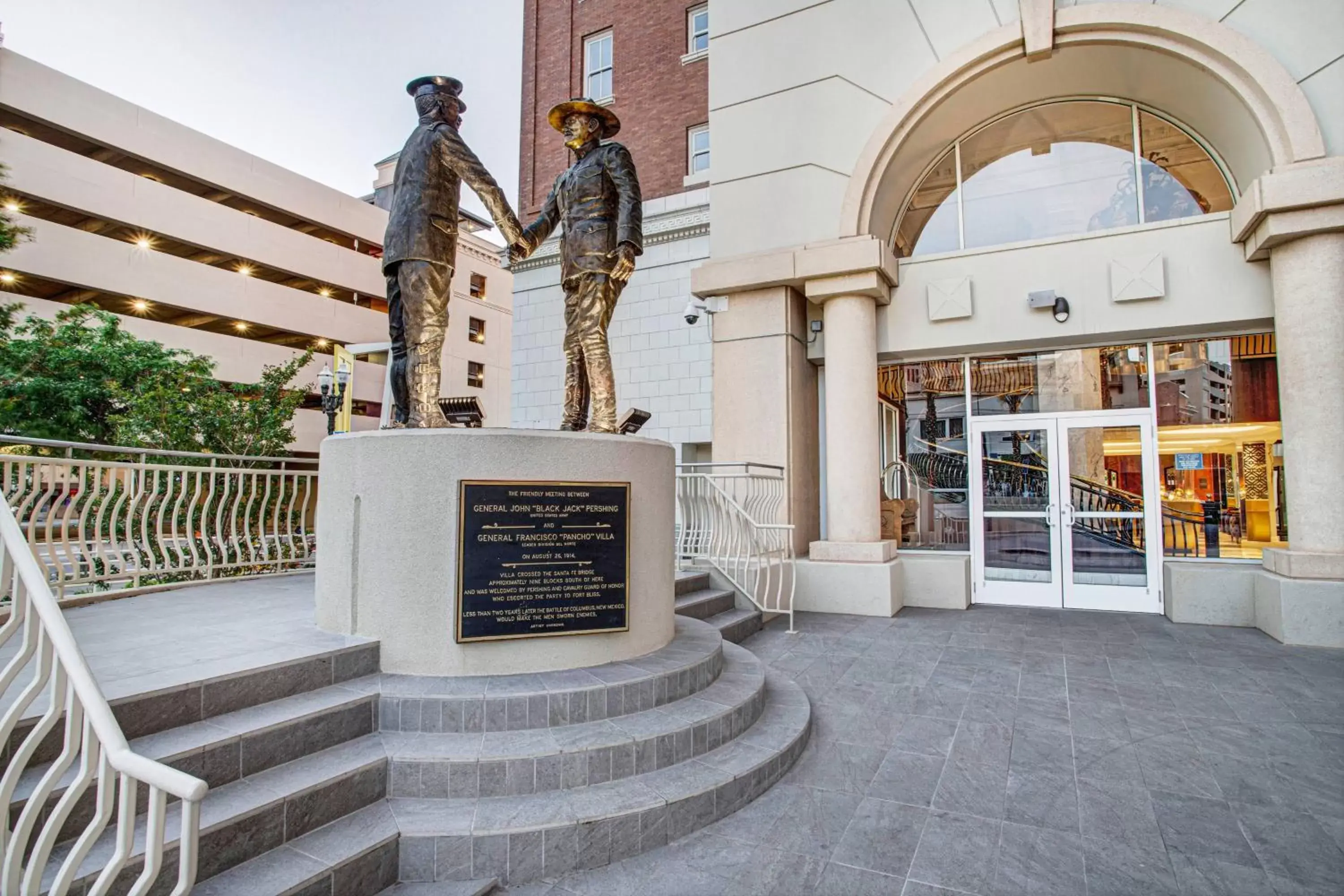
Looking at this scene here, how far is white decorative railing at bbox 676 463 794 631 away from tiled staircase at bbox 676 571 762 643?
283 mm

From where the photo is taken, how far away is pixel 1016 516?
9.10m

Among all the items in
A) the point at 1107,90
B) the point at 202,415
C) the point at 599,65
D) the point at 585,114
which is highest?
the point at 599,65

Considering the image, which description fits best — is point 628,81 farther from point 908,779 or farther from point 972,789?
point 972,789

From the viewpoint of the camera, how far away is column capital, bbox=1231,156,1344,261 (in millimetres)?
6727

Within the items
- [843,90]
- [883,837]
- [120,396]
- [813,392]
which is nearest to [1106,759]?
[883,837]

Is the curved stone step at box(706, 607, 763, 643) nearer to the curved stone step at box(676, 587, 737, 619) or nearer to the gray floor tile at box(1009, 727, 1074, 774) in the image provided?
the curved stone step at box(676, 587, 737, 619)

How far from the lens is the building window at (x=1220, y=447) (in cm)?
796

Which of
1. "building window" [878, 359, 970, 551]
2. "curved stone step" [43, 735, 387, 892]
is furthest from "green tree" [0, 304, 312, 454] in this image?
"curved stone step" [43, 735, 387, 892]

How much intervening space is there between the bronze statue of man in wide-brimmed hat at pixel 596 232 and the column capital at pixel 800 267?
4.42 m

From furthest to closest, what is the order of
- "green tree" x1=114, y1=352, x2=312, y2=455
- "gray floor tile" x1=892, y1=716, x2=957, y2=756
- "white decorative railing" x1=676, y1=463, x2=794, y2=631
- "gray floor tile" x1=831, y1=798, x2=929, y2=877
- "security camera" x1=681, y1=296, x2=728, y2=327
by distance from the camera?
"green tree" x1=114, y1=352, x2=312, y2=455
"security camera" x1=681, y1=296, x2=728, y2=327
"white decorative railing" x1=676, y1=463, x2=794, y2=631
"gray floor tile" x1=892, y1=716, x2=957, y2=756
"gray floor tile" x1=831, y1=798, x2=929, y2=877

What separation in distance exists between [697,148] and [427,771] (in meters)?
14.4

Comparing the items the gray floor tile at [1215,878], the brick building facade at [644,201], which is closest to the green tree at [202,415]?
the brick building facade at [644,201]

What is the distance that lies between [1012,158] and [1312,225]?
148 inches

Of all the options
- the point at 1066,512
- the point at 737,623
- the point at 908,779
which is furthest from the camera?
the point at 1066,512
